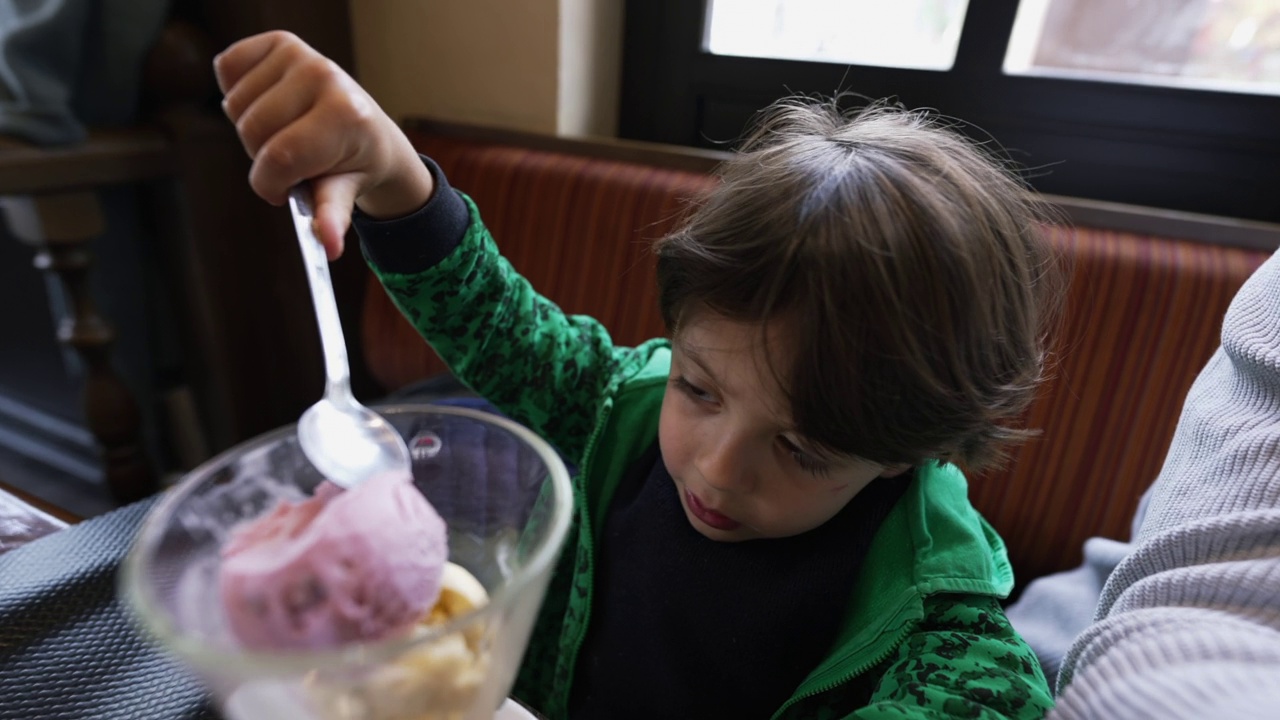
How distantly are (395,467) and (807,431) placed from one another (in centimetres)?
25

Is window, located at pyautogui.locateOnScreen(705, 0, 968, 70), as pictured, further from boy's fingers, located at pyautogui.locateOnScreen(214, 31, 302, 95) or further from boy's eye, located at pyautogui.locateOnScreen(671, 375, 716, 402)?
boy's fingers, located at pyautogui.locateOnScreen(214, 31, 302, 95)

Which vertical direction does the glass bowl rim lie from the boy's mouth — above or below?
above

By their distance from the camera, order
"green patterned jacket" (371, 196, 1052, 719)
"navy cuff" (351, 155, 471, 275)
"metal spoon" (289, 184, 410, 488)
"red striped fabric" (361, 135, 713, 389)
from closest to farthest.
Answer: "metal spoon" (289, 184, 410, 488) → "green patterned jacket" (371, 196, 1052, 719) → "navy cuff" (351, 155, 471, 275) → "red striped fabric" (361, 135, 713, 389)

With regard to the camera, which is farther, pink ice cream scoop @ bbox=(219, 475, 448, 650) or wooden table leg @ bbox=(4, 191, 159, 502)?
wooden table leg @ bbox=(4, 191, 159, 502)

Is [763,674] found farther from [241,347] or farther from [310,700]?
[241,347]

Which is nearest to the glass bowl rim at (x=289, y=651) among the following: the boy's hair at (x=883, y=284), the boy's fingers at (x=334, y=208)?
the boy's fingers at (x=334, y=208)

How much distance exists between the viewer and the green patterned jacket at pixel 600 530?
1.57 ft

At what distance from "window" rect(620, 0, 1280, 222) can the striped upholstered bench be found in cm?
19

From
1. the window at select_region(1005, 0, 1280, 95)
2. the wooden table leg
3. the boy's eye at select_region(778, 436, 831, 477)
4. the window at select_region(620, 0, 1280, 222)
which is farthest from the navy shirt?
the wooden table leg

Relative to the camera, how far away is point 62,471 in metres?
1.76

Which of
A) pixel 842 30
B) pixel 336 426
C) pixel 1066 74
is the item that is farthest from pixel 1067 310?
pixel 336 426

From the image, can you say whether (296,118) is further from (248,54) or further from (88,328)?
(88,328)

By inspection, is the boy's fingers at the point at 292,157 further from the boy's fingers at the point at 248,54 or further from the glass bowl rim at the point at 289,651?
the glass bowl rim at the point at 289,651

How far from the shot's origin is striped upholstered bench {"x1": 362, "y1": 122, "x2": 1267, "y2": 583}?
3.11 feet
